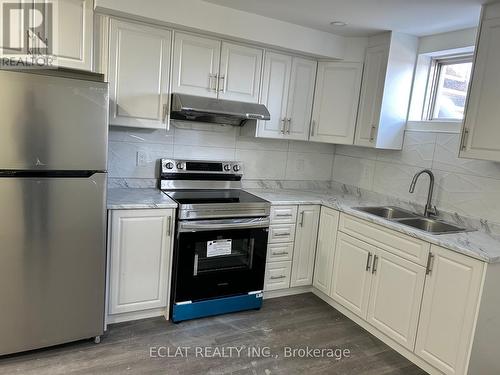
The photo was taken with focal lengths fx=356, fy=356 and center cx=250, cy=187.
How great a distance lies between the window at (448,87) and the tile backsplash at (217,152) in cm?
109

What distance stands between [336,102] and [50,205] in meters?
2.44

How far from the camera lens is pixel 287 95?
3189 mm

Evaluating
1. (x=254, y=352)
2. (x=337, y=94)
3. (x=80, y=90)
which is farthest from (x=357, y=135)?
(x=80, y=90)

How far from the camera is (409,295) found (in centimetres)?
236

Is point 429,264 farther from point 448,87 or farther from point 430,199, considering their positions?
point 448,87

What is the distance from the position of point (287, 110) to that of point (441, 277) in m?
1.83

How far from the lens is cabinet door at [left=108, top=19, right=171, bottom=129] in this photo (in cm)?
250

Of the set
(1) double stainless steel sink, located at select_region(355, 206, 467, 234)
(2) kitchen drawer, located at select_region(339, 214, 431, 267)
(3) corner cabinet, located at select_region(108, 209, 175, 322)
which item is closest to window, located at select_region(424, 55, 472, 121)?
(1) double stainless steel sink, located at select_region(355, 206, 467, 234)

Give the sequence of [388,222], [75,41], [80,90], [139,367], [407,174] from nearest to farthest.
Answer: [80,90]
[139,367]
[75,41]
[388,222]
[407,174]

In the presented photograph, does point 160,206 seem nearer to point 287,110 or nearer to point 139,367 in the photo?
point 139,367

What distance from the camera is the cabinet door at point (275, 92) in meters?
3.05

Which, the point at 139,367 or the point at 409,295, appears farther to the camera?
the point at 409,295

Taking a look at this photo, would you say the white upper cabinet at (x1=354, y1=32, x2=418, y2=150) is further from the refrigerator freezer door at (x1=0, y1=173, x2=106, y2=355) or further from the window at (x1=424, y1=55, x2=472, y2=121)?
the refrigerator freezer door at (x1=0, y1=173, x2=106, y2=355)

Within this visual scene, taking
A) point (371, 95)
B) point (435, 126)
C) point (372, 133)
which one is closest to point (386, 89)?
point (371, 95)
